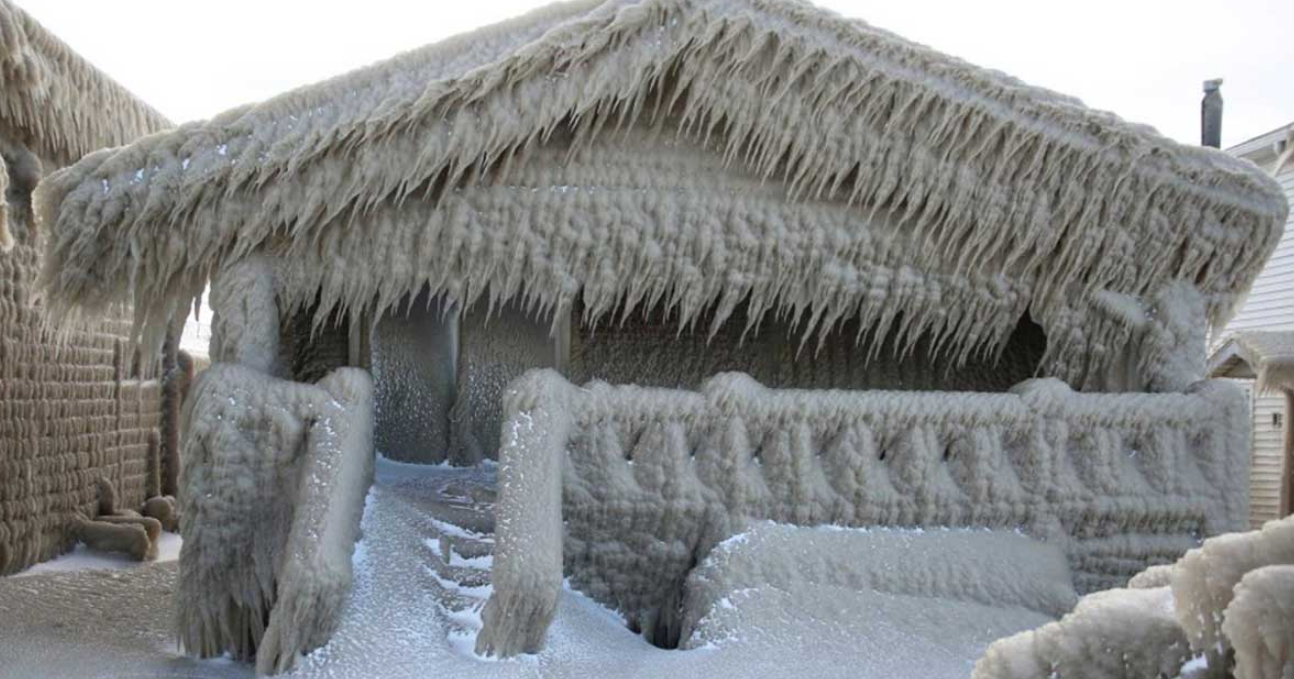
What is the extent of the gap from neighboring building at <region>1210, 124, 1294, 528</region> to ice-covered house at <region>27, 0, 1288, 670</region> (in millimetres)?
6240

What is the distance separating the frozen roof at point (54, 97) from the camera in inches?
251

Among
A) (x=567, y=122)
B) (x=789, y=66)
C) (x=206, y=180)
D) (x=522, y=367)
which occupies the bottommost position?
(x=522, y=367)

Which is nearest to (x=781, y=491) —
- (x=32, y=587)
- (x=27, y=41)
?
(x=32, y=587)

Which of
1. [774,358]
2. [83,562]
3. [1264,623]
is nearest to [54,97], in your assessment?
[83,562]

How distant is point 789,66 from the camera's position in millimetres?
4723

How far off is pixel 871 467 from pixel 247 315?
2874 mm

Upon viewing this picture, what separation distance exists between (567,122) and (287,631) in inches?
102

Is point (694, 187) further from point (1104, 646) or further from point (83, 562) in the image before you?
point (83, 562)

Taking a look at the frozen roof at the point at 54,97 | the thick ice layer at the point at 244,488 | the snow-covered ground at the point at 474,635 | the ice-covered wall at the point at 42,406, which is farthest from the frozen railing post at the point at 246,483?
the frozen roof at the point at 54,97

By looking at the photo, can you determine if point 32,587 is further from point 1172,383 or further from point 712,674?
point 1172,383

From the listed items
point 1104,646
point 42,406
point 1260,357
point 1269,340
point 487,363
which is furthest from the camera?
point 1269,340

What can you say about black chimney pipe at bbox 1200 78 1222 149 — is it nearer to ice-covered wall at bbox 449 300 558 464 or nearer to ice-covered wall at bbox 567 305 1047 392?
ice-covered wall at bbox 567 305 1047 392

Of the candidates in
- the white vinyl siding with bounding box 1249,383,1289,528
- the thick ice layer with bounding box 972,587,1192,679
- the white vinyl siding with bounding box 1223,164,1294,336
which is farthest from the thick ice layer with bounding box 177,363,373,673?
the white vinyl siding with bounding box 1249,383,1289,528

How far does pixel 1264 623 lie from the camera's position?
1.11 metres
